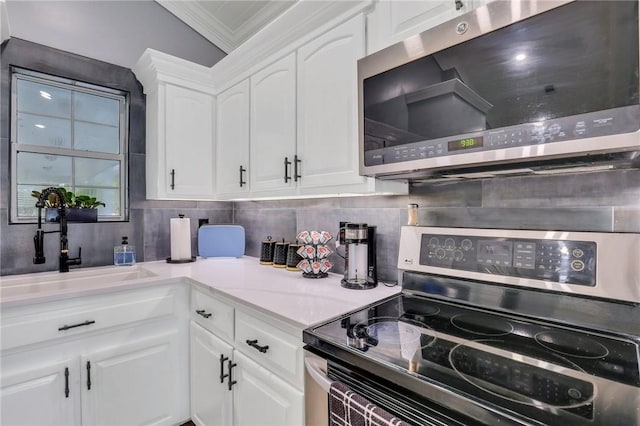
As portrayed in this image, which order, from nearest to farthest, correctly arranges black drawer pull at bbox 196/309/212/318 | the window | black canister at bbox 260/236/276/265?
black drawer pull at bbox 196/309/212/318 < the window < black canister at bbox 260/236/276/265

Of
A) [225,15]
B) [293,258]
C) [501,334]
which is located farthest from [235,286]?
[225,15]

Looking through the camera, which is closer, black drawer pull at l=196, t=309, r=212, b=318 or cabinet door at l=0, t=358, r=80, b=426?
cabinet door at l=0, t=358, r=80, b=426

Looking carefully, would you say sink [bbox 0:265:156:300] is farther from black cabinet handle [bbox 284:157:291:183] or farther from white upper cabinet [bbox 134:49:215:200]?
black cabinet handle [bbox 284:157:291:183]

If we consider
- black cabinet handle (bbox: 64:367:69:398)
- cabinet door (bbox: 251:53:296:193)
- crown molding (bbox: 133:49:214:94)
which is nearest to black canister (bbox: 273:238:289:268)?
cabinet door (bbox: 251:53:296:193)

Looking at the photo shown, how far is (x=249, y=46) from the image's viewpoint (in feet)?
5.83

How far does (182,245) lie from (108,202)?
58cm

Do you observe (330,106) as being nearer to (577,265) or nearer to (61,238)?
(577,265)

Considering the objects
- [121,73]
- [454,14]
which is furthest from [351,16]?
[121,73]

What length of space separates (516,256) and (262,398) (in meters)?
1.04

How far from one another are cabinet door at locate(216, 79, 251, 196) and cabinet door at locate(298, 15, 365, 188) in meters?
0.55

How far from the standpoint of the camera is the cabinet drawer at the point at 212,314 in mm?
1381

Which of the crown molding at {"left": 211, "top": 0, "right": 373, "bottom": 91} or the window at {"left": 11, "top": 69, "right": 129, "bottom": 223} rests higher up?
the crown molding at {"left": 211, "top": 0, "right": 373, "bottom": 91}

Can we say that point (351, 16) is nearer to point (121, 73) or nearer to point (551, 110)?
point (551, 110)

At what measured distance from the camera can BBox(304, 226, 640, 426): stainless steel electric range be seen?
0.59 meters
